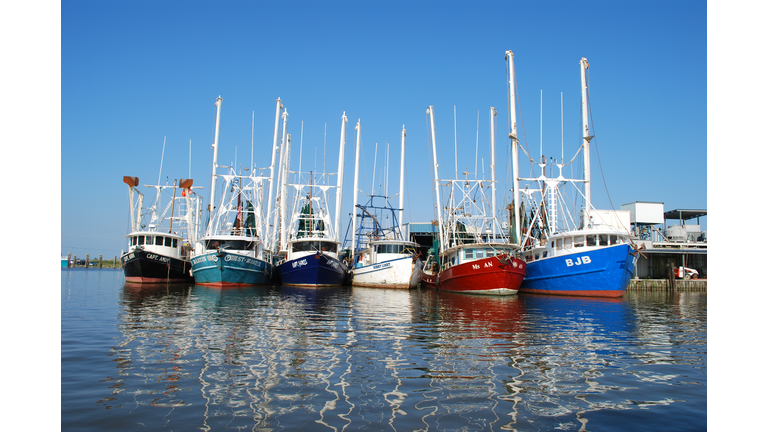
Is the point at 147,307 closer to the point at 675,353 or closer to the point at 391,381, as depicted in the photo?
the point at 391,381

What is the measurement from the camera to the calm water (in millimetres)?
6164

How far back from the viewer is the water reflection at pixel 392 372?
246 inches

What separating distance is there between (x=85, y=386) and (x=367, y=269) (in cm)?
3317

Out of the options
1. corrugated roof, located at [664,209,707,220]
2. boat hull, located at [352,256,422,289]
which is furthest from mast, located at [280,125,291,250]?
corrugated roof, located at [664,209,707,220]

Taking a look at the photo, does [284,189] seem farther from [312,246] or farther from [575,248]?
[575,248]

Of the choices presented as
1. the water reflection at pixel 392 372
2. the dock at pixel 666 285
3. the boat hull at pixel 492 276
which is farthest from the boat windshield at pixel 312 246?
the dock at pixel 666 285

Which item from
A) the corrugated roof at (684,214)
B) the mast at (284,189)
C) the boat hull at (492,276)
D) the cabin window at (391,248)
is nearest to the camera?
the boat hull at (492,276)

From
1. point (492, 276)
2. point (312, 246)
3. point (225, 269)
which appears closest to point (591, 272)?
point (492, 276)

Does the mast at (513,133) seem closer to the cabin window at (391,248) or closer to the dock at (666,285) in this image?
the cabin window at (391,248)

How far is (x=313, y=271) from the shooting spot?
3781cm

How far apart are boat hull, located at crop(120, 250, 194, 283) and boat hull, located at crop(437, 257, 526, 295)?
26275 mm

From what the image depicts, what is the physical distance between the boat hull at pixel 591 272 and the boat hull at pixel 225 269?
23.0 meters

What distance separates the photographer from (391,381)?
7.98 m

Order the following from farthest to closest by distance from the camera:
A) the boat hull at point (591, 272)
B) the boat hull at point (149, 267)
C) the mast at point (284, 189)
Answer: the mast at point (284, 189), the boat hull at point (149, 267), the boat hull at point (591, 272)
